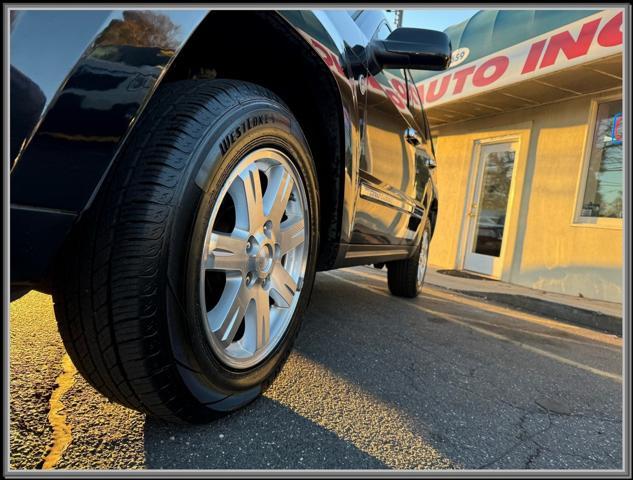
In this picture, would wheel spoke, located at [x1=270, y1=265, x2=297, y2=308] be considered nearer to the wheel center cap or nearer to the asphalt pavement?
the wheel center cap

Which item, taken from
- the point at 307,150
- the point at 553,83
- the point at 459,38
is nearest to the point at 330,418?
the point at 307,150

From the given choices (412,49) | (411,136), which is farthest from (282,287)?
(411,136)

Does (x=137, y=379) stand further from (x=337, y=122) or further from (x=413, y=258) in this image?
(x=413, y=258)

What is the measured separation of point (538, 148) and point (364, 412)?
18.8 ft

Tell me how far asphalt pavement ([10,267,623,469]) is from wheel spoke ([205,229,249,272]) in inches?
20.2

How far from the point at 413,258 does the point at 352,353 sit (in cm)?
188

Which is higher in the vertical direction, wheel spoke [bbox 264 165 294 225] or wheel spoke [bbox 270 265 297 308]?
wheel spoke [bbox 264 165 294 225]

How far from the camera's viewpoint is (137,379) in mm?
1011

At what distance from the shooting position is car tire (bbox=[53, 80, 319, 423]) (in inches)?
38.2

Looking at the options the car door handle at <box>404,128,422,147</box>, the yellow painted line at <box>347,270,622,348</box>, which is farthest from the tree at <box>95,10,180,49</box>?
the yellow painted line at <box>347,270,622,348</box>

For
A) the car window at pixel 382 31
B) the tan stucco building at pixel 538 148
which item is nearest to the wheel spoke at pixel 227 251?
the car window at pixel 382 31

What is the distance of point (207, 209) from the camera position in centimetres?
108

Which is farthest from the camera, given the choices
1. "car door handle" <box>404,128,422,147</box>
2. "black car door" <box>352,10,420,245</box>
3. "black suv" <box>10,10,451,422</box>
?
"car door handle" <box>404,128,422,147</box>

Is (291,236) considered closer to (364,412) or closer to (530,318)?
(364,412)
